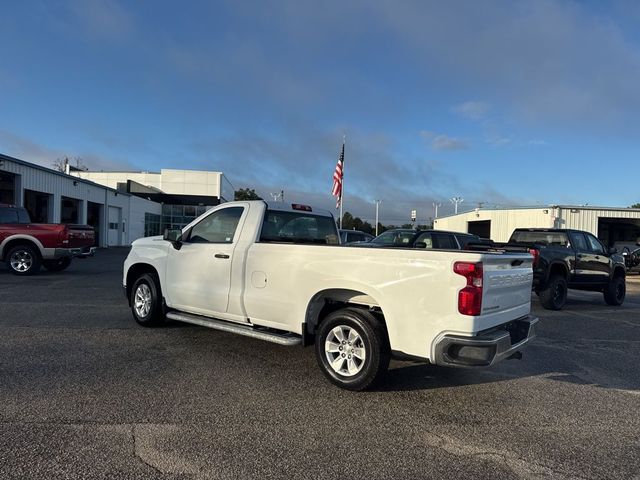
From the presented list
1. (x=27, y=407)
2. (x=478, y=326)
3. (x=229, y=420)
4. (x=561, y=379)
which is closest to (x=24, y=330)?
(x=27, y=407)

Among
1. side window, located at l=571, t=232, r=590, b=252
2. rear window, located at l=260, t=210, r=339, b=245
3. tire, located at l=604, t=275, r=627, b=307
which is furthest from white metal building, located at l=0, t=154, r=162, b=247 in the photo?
tire, located at l=604, t=275, r=627, b=307

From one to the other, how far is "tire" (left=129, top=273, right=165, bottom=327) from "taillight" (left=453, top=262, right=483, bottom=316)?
185 inches

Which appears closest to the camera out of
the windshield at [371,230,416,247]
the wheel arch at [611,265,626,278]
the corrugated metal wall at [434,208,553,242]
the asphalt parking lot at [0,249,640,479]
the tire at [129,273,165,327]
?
the asphalt parking lot at [0,249,640,479]

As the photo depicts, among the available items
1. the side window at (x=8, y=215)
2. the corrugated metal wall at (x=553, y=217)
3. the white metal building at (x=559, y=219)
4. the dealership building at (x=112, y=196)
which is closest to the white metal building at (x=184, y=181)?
the dealership building at (x=112, y=196)

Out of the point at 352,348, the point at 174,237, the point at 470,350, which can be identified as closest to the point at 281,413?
the point at 352,348

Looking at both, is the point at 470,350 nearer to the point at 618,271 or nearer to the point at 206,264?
the point at 206,264

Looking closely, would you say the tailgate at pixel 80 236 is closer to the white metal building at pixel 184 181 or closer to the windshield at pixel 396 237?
the windshield at pixel 396 237

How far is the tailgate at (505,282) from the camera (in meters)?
4.38

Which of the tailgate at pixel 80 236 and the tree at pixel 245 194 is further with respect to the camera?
the tree at pixel 245 194

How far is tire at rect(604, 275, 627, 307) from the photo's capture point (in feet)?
41.8

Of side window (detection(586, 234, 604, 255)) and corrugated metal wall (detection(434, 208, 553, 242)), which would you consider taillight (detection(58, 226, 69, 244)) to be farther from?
corrugated metal wall (detection(434, 208, 553, 242))

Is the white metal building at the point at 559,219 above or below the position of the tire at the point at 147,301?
above

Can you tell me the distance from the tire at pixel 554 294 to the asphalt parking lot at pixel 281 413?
13.3 feet

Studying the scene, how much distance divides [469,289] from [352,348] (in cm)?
138
